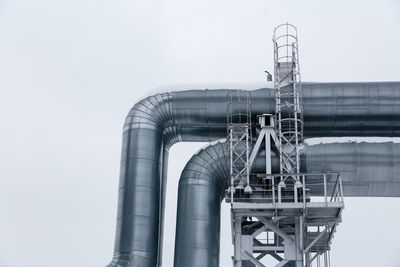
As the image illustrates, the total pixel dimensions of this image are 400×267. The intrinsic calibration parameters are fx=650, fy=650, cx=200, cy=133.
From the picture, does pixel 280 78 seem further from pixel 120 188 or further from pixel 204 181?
pixel 120 188

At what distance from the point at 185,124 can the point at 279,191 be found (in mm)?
5863

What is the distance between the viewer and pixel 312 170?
25062mm

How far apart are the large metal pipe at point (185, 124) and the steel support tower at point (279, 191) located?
0.79 meters

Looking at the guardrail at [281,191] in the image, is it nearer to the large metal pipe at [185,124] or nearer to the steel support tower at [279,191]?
the steel support tower at [279,191]

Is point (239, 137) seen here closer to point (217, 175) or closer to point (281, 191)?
point (217, 175)

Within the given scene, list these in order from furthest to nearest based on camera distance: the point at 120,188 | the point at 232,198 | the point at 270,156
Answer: the point at 120,188, the point at 270,156, the point at 232,198

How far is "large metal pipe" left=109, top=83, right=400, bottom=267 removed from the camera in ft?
82.6

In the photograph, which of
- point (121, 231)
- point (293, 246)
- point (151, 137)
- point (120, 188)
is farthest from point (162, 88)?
point (293, 246)

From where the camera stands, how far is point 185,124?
26.8 meters

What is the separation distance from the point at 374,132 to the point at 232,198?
7.43 m

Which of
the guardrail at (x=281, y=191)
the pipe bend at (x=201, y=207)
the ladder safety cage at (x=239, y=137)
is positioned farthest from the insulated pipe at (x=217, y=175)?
the guardrail at (x=281, y=191)

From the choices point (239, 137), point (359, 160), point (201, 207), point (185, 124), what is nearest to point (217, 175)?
point (201, 207)

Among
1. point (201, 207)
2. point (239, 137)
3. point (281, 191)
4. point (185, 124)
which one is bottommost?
point (201, 207)

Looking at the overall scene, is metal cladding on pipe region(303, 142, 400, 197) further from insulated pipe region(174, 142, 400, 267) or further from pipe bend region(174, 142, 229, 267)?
pipe bend region(174, 142, 229, 267)
